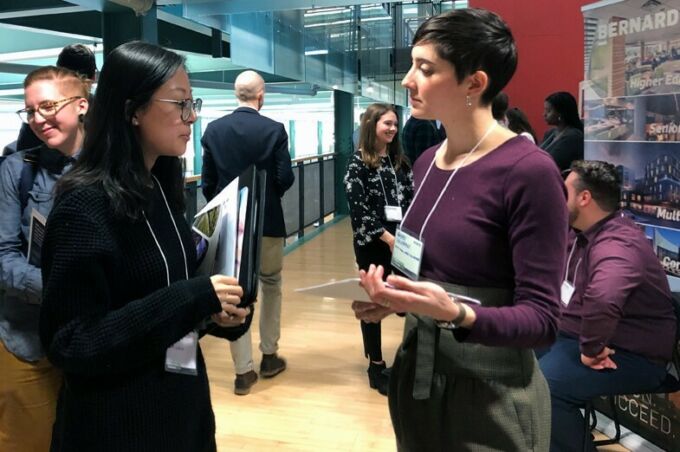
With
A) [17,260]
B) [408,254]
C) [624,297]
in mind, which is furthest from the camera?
[624,297]

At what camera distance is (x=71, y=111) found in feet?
5.98

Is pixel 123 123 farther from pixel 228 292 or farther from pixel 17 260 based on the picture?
pixel 17 260

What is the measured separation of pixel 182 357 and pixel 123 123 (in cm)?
50

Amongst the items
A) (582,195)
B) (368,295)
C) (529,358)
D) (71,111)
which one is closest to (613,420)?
(582,195)

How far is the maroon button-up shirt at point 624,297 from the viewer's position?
2314mm

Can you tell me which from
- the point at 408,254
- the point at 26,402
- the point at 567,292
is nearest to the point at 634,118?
the point at 567,292

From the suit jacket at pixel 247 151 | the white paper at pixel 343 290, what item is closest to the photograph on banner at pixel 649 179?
the suit jacket at pixel 247 151

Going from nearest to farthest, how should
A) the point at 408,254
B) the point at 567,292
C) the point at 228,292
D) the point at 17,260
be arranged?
1. the point at 228,292
2. the point at 408,254
3. the point at 17,260
4. the point at 567,292

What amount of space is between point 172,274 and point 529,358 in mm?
776

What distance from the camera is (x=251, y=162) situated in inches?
140

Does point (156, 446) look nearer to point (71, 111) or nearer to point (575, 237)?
point (71, 111)

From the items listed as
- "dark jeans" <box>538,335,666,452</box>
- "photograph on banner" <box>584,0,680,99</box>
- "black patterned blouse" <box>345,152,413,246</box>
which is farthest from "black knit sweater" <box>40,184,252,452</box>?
"photograph on banner" <box>584,0,680,99</box>

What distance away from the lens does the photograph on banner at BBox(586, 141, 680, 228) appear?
2.77 m

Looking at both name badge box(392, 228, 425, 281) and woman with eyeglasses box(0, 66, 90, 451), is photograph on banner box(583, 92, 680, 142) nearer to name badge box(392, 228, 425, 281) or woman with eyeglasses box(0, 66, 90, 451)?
name badge box(392, 228, 425, 281)
